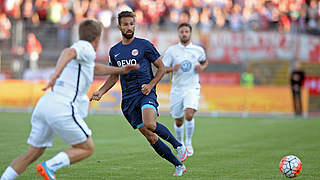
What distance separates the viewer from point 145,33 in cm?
2752

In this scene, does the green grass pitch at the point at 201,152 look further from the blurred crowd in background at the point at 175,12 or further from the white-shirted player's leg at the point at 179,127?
the blurred crowd in background at the point at 175,12

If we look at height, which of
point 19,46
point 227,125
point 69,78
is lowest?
point 227,125

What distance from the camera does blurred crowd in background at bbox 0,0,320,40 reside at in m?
29.8

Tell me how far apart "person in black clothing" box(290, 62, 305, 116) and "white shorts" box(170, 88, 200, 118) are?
552 inches

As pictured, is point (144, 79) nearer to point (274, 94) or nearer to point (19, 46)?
point (274, 94)

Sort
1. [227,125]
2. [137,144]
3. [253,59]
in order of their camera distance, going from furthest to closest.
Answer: [253,59] → [227,125] → [137,144]

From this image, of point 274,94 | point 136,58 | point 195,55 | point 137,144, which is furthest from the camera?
point 274,94

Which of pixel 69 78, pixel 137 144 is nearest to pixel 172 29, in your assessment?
pixel 137 144

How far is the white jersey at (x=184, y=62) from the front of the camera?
11.8 meters

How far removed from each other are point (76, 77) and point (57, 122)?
1.78 ft

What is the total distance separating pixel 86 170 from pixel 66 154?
254cm

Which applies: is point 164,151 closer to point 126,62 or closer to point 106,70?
point 126,62

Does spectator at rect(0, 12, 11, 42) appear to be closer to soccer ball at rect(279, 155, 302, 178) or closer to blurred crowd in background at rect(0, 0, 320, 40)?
blurred crowd in background at rect(0, 0, 320, 40)

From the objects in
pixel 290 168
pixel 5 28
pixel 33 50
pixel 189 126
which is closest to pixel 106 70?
pixel 290 168
